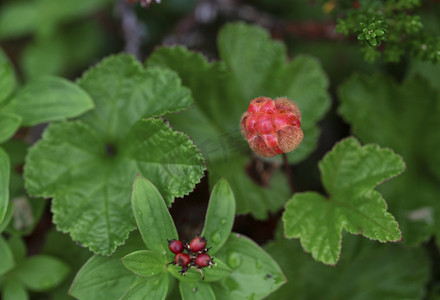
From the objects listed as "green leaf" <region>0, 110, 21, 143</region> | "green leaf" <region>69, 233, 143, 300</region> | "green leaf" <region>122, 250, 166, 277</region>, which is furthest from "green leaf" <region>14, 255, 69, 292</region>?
"green leaf" <region>122, 250, 166, 277</region>

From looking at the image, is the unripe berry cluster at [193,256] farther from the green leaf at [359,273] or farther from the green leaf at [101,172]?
the green leaf at [359,273]

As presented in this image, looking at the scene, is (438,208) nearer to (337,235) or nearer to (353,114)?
(353,114)

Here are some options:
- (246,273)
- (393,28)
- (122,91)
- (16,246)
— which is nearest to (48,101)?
(122,91)

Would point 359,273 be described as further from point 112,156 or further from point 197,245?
point 112,156

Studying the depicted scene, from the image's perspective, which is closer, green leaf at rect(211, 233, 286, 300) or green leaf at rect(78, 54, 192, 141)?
green leaf at rect(211, 233, 286, 300)

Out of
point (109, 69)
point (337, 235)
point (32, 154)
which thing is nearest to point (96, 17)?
point (109, 69)

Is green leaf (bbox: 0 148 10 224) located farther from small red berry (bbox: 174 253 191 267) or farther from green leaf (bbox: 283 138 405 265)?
green leaf (bbox: 283 138 405 265)
